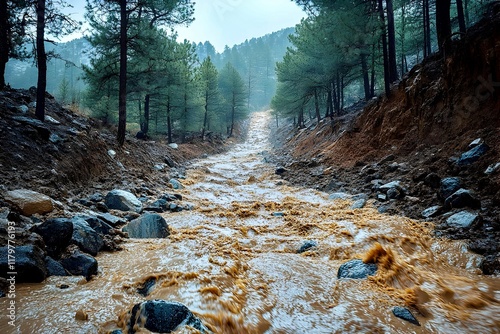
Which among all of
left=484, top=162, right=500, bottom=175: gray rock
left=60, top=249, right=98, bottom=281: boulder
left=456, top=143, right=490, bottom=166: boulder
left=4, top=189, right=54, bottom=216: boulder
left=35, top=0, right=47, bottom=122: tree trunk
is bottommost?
left=60, top=249, right=98, bottom=281: boulder

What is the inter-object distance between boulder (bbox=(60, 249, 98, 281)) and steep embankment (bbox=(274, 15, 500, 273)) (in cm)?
506

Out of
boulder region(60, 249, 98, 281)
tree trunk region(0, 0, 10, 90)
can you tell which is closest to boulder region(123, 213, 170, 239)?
boulder region(60, 249, 98, 281)

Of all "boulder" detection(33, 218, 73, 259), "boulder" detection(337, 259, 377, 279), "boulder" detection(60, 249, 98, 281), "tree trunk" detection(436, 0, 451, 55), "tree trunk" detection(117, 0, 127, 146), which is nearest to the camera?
"boulder" detection(60, 249, 98, 281)

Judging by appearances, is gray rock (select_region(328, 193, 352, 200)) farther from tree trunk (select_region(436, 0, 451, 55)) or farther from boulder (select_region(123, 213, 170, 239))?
tree trunk (select_region(436, 0, 451, 55))

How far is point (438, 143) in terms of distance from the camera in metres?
7.25

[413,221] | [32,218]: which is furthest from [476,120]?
[32,218]

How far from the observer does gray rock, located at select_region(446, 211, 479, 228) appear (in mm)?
4352

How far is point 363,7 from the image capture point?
12.1 metres

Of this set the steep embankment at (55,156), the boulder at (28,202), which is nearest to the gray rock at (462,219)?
the boulder at (28,202)

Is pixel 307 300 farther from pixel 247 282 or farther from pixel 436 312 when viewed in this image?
pixel 436 312

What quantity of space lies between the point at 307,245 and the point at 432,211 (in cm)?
264

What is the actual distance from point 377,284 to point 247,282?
1649 mm

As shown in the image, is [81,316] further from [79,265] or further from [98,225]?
[98,225]

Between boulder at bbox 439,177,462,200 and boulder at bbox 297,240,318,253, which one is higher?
boulder at bbox 439,177,462,200
